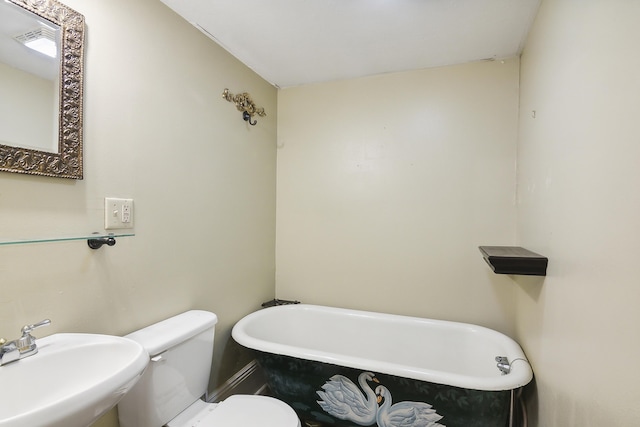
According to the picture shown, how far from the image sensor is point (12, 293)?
92 cm

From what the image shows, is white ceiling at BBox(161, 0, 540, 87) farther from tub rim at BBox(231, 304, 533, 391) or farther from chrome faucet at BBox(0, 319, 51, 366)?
tub rim at BBox(231, 304, 533, 391)

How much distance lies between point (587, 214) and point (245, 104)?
1.88 meters

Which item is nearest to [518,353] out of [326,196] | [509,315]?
[509,315]

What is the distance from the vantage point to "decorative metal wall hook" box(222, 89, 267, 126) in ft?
6.10

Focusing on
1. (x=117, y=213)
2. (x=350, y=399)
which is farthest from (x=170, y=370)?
(x=350, y=399)

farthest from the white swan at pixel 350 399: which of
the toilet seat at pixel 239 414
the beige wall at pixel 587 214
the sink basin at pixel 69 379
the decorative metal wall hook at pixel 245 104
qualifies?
the decorative metal wall hook at pixel 245 104

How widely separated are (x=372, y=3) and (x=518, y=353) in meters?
1.86

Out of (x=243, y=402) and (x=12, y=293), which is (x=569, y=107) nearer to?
(x=243, y=402)

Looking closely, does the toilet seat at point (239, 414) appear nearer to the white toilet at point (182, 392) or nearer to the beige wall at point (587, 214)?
the white toilet at point (182, 392)

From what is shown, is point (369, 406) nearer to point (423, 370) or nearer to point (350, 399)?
point (350, 399)

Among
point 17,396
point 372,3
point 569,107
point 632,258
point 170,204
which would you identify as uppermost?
point 372,3

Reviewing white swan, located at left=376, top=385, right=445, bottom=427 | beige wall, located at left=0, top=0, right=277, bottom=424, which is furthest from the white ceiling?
white swan, located at left=376, top=385, right=445, bottom=427

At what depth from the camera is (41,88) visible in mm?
983

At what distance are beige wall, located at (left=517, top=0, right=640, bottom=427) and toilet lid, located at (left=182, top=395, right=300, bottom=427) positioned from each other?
1.03 metres
